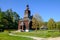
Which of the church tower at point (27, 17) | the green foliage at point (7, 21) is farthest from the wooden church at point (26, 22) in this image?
the green foliage at point (7, 21)

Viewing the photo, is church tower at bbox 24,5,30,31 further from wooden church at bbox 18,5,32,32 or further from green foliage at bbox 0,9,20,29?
green foliage at bbox 0,9,20,29

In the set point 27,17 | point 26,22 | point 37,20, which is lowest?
point 26,22

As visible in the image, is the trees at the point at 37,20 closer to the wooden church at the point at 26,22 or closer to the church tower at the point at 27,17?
the wooden church at the point at 26,22

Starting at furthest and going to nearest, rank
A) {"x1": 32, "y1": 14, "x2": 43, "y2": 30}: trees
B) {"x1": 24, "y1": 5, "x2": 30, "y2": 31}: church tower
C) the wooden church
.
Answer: {"x1": 24, "y1": 5, "x2": 30, "y2": 31}: church tower
the wooden church
{"x1": 32, "y1": 14, "x2": 43, "y2": 30}: trees

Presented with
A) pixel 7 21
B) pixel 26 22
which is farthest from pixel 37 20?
pixel 7 21

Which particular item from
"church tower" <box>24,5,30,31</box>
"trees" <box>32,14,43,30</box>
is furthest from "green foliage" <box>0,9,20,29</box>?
"trees" <box>32,14,43,30</box>

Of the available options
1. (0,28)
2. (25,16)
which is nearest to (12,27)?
(0,28)

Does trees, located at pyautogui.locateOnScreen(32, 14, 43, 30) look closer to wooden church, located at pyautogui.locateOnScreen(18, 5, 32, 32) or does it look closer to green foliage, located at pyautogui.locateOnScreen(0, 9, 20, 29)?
wooden church, located at pyautogui.locateOnScreen(18, 5, 32, 32)

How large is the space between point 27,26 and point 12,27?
21.7m

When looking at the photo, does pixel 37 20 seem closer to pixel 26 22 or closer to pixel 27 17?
pixel 26 22

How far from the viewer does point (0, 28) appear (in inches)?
3342

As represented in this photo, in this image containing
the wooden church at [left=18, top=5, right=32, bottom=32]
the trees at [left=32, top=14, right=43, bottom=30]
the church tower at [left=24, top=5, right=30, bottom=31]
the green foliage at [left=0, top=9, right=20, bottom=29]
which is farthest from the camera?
the green foliage at [left=0, top=9, right=20, bottom=29]

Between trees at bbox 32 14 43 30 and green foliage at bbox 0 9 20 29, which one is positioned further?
green foliage at bbox 0 9 20 29

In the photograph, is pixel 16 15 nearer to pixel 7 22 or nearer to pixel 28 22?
pixel 7 22
